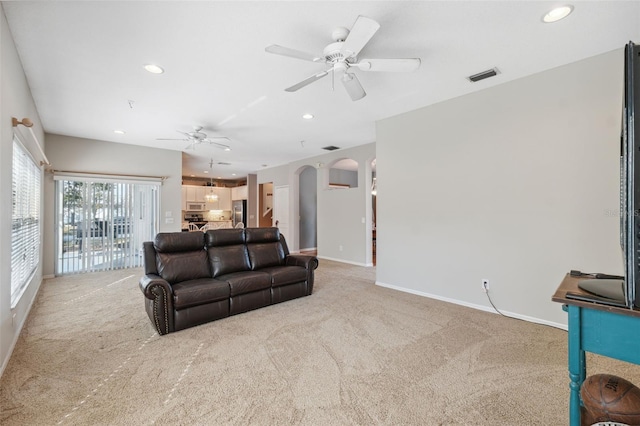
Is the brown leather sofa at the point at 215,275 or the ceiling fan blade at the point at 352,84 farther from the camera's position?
the brown leather sofa at the point at 215,275

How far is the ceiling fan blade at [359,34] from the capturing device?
5.88ft

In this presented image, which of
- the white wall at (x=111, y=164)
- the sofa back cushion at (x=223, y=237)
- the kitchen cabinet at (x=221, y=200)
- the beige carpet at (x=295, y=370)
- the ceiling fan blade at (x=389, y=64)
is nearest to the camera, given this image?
the beige carpet at (x=295, y=370)

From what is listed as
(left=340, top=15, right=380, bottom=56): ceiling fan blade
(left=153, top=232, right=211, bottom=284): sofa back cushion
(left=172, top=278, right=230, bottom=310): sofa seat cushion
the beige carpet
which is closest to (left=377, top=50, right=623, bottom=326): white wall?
the beige carpet

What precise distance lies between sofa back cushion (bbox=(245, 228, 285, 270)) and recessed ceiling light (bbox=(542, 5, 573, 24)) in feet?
12.4

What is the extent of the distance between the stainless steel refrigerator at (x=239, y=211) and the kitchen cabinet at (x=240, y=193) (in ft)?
0.61

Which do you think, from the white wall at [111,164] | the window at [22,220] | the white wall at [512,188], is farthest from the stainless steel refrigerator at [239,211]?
the white wall at [512,188]

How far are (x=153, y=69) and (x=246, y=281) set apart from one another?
2.47 meters

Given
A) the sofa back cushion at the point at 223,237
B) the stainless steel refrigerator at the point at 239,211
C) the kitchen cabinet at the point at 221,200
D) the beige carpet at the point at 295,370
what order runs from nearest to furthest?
the beige carpet at the point at 295,370, the sofa back cushion at the point at 223,237, the stainless steel refrigerator at the point at 239,211, the kitchen cabinet at the point at 221,200

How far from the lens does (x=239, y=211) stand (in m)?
10.5

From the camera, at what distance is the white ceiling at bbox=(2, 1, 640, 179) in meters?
2.08

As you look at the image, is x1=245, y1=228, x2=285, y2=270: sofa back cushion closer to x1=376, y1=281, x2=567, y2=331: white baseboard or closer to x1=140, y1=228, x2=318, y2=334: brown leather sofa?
x1=140, y1=228, x2=318, y2=334: brown leather sofa

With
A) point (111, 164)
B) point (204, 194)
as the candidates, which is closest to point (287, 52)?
point (111, 164)

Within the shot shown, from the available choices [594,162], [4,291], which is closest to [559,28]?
[594,162]

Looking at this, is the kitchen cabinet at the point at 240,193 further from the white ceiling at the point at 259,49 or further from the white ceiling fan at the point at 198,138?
the white ceiling at the point at 259,49
